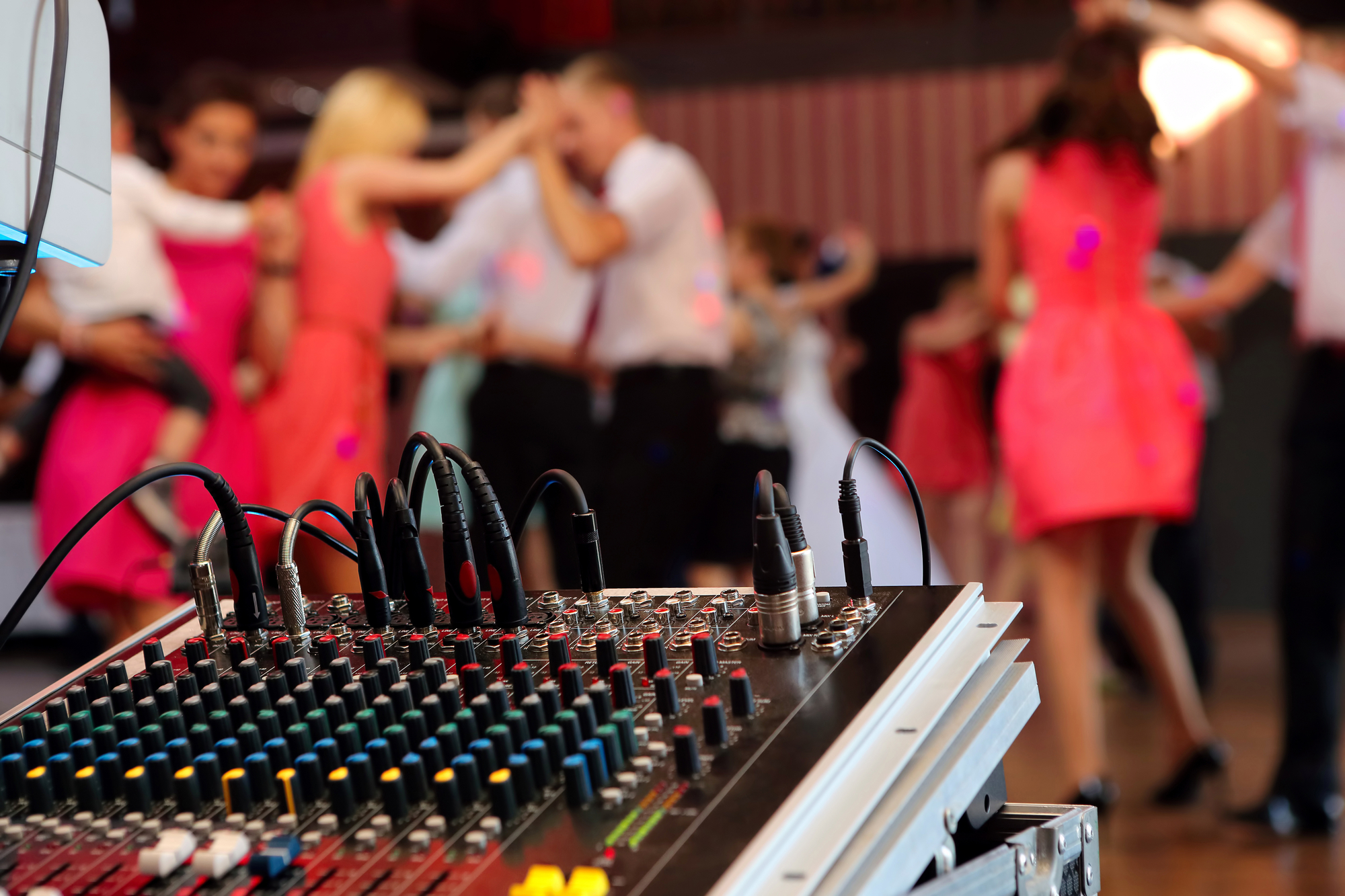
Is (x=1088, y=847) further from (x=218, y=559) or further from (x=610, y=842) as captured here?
(x=218, y=559)

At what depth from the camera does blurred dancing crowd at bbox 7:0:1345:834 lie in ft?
7.29

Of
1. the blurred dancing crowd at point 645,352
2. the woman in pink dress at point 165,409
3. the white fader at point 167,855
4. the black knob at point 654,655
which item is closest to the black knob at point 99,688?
the white fader at point 167,855

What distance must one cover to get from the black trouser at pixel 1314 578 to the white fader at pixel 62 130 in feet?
6.36

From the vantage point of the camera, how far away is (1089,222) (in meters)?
2.28

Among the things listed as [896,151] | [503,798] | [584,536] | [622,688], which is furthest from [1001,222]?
[896,151]

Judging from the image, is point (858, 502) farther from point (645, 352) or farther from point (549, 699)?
point (645, 352)

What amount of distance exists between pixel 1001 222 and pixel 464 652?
1.88 metres

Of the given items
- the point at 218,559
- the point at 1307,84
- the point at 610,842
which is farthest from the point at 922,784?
the point at 1307,84

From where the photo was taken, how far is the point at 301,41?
5.11 meters

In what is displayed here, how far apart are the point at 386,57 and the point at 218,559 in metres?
3.43

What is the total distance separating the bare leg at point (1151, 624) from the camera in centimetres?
229

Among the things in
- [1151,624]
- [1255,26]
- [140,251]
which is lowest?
[1151,624]

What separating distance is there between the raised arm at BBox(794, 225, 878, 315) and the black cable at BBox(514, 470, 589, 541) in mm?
2901

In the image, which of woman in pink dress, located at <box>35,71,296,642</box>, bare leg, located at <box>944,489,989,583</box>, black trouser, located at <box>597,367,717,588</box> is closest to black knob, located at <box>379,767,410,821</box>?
woman in pink dress, located at <box>35,71,296,642</box>
